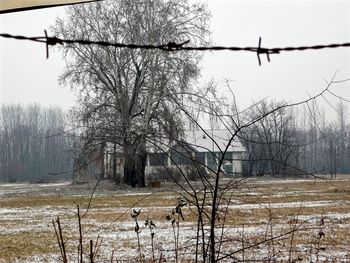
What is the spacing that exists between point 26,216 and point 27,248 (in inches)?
309

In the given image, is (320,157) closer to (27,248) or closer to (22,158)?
(22,158)

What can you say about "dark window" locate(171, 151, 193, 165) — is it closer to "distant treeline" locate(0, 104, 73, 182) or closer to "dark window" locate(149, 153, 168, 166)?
"dark window" locate(149, 153, 168, 166)

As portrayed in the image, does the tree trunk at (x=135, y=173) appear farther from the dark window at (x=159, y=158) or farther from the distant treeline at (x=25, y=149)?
the distant treeline at (x=25, y=149)

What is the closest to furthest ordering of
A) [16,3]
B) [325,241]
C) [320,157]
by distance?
[16,3] < [325,241] < [320,157]

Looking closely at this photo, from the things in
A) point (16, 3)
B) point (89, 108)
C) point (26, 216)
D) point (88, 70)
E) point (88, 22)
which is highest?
point (88, 22)

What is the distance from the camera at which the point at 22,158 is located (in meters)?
94.4

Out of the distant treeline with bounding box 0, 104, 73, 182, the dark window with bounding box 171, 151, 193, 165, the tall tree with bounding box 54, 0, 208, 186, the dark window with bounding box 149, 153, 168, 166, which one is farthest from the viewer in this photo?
the distant treeline with bounding box 0, 104, 73, 182

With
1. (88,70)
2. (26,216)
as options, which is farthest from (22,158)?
(26,216)

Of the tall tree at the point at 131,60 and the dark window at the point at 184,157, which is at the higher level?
the tall tree at the point at 131,60

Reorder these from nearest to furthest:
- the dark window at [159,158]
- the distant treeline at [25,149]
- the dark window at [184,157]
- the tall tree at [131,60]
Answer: the dark window at [184,157], the dark window at [159,158], the tall tree at [131,60], the distant treeline at [25,149]

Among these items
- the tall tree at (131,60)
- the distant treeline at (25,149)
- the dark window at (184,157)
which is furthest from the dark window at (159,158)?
the distant treeline at (25,149)

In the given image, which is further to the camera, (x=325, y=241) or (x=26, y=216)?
(x=26, y=216)

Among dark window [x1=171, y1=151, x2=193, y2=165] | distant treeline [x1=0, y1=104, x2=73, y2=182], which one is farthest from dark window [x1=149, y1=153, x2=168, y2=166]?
distant treeline [x1=0, y1=104, x2=73, y2=182]

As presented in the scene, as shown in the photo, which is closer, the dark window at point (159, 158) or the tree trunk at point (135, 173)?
the dark window at point (159, 158)
